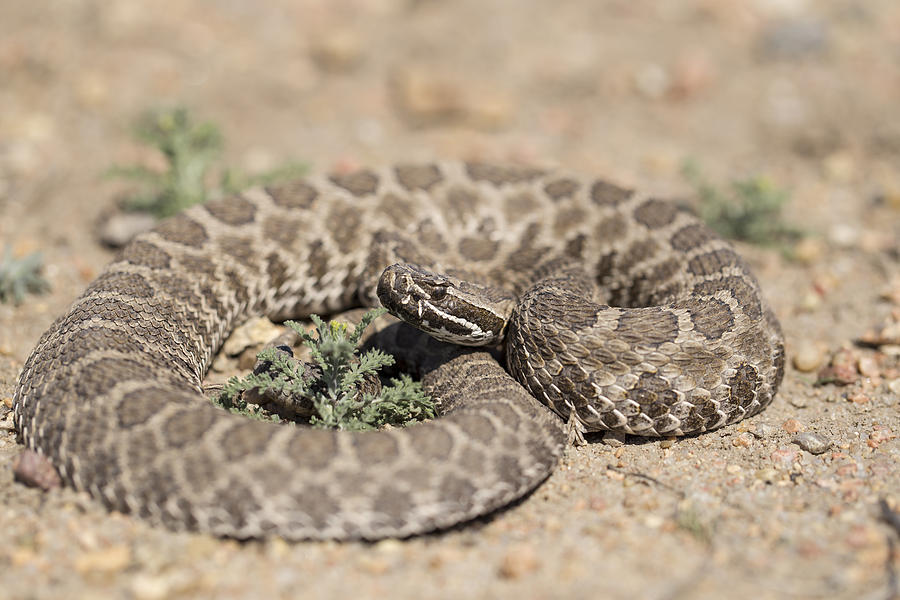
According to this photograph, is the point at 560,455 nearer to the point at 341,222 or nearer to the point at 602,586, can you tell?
the point at 602,586

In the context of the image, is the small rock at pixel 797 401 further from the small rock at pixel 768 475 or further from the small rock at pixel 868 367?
the small rock at pixel 768 475

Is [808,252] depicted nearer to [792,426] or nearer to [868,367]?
[868,367]

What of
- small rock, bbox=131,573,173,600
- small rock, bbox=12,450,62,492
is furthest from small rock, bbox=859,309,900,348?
small rock, bbox=12,450,62,492

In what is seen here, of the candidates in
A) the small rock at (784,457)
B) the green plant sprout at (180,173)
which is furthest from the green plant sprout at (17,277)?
the small rock at (784,457)

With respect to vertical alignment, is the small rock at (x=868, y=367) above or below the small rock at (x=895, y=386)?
above

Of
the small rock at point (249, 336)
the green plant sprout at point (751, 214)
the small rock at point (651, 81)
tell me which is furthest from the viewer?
the small rock at point (651, 81)

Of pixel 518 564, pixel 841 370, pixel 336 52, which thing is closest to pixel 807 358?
pixel 841 370

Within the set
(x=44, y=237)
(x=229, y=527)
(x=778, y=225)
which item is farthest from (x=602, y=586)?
(x=44, y=237)
